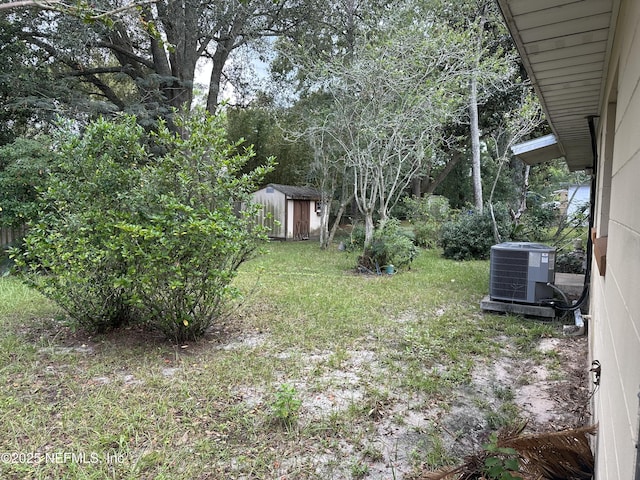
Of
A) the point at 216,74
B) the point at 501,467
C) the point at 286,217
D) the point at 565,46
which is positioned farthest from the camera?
the point at 286,217

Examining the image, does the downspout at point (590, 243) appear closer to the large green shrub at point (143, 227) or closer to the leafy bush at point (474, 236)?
the large green shrub at point (143, 227)

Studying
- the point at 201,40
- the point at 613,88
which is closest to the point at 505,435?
the point at 613,88

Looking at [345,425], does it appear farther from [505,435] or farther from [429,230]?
[429,230]

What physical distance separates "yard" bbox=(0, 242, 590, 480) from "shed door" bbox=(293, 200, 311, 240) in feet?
36.4

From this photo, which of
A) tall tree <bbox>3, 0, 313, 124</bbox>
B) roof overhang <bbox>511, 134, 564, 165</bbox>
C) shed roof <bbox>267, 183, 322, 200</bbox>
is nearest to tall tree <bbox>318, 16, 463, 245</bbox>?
roof overhang <bbox>511, 134, 564, 165</bbox>

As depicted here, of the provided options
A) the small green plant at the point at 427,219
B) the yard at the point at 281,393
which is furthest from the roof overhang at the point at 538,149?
the small green plant at the point at 427,219

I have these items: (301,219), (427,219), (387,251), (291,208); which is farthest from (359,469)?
(301,219)

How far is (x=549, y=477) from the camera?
1.73 m

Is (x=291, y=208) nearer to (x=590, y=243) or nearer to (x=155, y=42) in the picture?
(x=155, y=42)

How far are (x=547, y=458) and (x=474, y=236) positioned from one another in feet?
30.6

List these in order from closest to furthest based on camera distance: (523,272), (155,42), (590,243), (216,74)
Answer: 1. (590,243)
2. (523,272)
3. (155,42)
4. (216,74)

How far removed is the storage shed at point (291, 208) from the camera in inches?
629

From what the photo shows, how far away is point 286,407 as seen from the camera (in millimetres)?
2643

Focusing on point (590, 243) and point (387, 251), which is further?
point (387, 251)
